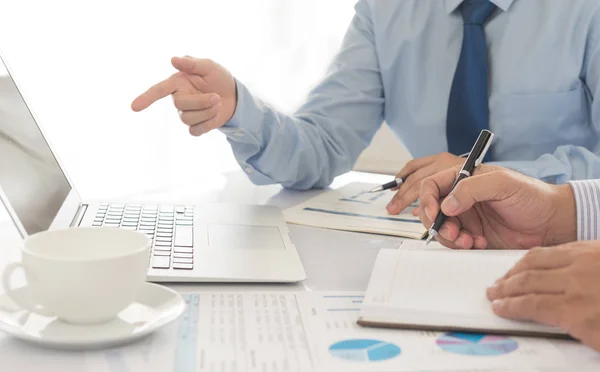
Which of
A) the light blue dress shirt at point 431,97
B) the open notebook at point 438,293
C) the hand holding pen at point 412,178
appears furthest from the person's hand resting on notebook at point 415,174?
the open notebook at point 438,293

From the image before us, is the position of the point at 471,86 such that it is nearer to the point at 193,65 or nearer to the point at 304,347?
the point at 193,65

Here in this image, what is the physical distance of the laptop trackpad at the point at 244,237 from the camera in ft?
3.00

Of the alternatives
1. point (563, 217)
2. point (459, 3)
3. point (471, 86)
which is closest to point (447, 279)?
point (563, 217)

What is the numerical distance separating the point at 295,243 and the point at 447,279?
0.91 ft

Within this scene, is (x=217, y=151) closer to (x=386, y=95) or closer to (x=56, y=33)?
(x=56, y=33)

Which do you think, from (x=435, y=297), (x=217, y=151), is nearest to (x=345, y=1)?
(x=217, y=151)

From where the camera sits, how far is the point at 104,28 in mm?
1796

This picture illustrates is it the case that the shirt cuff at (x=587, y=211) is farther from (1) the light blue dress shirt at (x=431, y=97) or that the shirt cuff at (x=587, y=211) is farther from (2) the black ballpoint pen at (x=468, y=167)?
(1) the light blue dress shirt at (x=431, y=97)

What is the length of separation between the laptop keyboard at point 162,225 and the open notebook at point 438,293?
0.22 metres

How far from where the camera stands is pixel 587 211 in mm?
936

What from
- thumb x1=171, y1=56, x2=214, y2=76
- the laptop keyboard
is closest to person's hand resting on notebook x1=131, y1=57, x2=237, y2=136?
thumb x1=171, y1=56, x2=214, y2=76

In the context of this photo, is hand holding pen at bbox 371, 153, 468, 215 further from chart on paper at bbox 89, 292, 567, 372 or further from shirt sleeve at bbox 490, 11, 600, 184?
chart on paper at bbox 89, 292, 567, 372

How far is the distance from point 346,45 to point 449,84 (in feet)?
0.76

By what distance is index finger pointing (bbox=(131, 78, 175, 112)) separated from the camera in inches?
39.3
